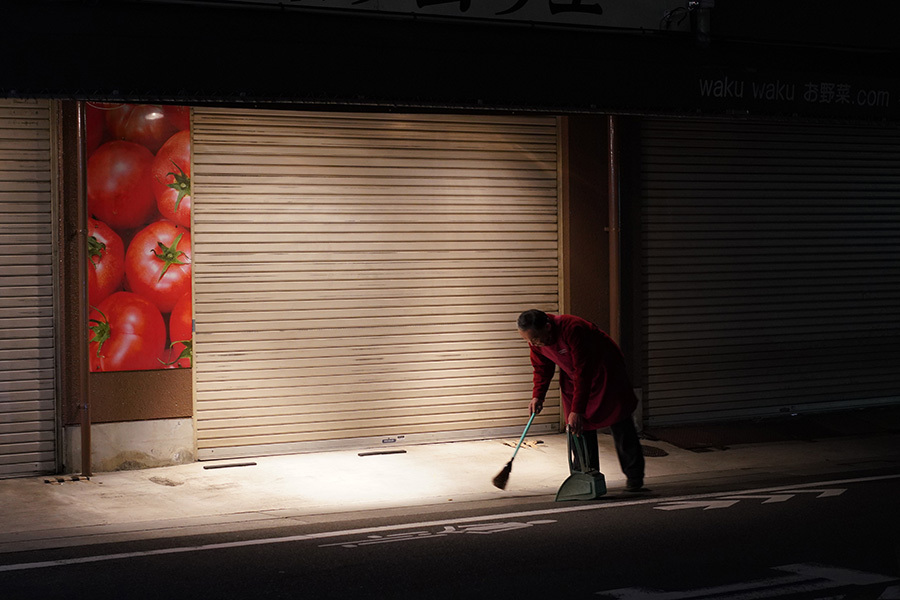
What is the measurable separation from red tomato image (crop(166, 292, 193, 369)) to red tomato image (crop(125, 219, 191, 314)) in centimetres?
7

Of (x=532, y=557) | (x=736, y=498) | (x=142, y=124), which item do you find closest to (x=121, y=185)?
(x=142, y=124)

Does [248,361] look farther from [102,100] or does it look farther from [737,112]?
[737,112]

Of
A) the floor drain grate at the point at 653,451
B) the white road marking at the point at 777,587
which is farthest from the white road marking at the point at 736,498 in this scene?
the floor drain grate at the point at 653,451

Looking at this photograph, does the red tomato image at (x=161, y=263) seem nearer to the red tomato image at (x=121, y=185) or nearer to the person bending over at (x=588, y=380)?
the red tomato image at (x=121, y=185)

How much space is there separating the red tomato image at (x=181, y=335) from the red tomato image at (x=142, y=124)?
57.4 inches

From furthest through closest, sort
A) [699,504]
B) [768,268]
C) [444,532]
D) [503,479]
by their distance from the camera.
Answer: [768,268] → [503,479] → [699,504] → [444,532]

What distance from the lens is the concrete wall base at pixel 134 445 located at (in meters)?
9.70

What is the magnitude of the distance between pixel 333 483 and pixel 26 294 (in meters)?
3.18

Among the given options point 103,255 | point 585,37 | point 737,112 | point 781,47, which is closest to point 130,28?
point 103,255

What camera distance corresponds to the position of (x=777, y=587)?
230 inches

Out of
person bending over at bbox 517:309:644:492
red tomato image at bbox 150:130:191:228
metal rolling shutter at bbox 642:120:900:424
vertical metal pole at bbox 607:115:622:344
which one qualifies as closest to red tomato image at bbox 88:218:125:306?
red tomato image at bbox 150:130:191:228

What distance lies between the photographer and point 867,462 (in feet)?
33.4

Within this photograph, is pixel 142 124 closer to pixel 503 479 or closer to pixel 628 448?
pixel 503 479

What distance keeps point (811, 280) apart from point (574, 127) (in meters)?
3.54
